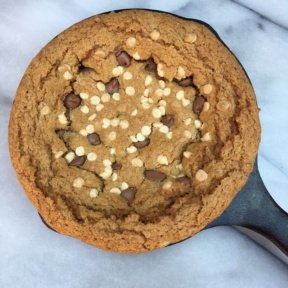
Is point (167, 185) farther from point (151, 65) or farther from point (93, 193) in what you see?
point (151, 65)

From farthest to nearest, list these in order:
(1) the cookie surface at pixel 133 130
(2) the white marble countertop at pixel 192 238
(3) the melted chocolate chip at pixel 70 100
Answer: (2) the white marble countertop at pixel 192 238, (3) the melted chocolate chip at pixel 70 100, (1) the cookie surface at pixel 133 130

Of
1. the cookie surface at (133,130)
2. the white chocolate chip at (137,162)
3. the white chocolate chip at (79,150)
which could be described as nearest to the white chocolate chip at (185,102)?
the cookie surface at (133,130)

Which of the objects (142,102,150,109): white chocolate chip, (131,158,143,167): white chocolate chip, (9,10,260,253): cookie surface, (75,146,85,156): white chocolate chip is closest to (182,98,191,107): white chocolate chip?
(9,10,260,253): cookie surface

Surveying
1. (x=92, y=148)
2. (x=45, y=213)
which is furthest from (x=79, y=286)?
(x=92, y=148)

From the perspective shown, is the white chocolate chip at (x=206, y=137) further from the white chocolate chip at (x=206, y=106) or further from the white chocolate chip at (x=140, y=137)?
the white chocolate chip at (x=140, y=137)

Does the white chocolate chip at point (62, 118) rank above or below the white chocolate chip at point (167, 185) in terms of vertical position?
above

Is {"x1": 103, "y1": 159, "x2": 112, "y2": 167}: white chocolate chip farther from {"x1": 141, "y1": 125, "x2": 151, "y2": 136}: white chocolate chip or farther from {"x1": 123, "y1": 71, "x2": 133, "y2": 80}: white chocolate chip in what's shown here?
{"x1": 123, "y1": 71, "x2": 133, "y2": 80}: white chocolate chip
